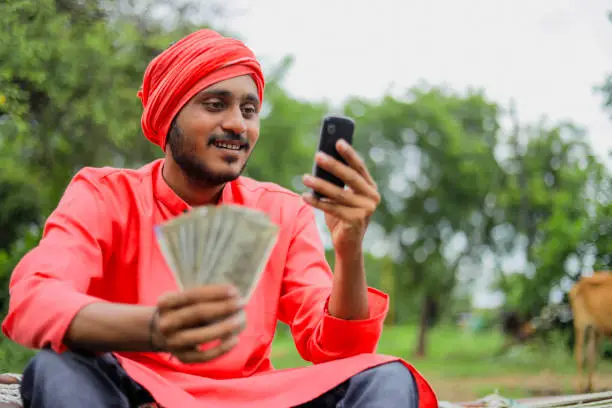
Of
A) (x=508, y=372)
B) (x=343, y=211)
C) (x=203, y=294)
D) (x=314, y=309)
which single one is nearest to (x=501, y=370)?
(x=508, y=372)

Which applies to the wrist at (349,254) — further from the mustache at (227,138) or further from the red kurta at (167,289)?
the mustache at (227,138)

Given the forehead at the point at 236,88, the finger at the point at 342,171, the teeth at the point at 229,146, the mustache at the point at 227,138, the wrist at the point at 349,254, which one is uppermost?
the forehead at the point at 236,88

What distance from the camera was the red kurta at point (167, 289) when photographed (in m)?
1.96

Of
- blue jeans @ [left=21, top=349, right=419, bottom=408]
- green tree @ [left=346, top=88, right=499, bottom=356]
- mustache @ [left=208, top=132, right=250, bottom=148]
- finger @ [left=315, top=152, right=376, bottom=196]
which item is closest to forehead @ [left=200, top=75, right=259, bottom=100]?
mustache @ [left=208, top=132, right=250, bottom=148]

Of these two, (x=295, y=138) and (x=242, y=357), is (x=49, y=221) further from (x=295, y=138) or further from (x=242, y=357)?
(x=295, y=138)

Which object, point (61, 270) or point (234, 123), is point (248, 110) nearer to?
point (234, 123)

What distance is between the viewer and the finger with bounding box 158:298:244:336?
1542 mm

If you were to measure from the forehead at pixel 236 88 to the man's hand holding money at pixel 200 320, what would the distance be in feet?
3.27

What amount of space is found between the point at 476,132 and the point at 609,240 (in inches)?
620

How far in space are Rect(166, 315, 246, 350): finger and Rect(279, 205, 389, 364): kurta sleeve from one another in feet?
2.23

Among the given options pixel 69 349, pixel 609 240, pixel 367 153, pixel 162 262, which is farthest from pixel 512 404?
pixel 367 153

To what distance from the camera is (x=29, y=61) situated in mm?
7055

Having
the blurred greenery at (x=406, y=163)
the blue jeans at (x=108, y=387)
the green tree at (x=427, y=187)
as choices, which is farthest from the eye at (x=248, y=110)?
the green tree at (x=427, y=187)

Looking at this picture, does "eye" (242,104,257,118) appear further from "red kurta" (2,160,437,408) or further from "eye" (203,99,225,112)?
"red kurta" (2,160,437,408)
